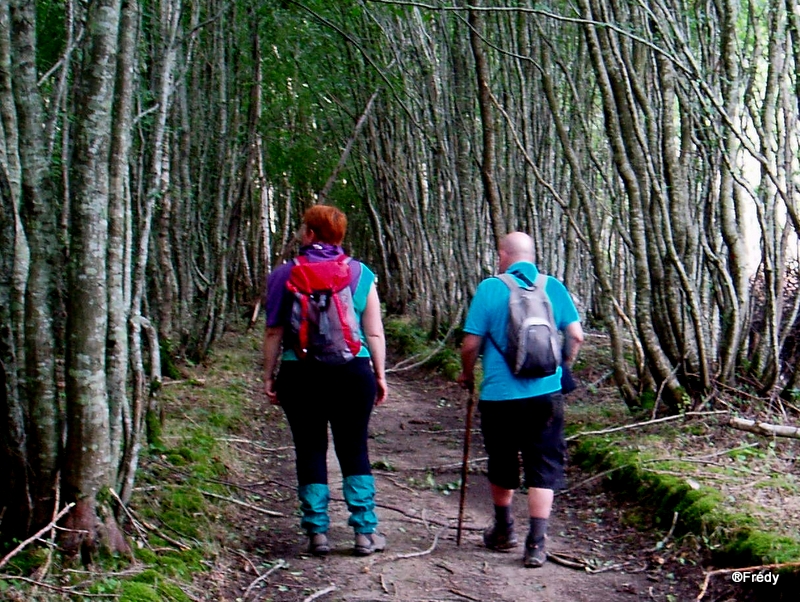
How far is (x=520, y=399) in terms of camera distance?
429 cm

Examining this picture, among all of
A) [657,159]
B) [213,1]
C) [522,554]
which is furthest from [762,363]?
[213,1]

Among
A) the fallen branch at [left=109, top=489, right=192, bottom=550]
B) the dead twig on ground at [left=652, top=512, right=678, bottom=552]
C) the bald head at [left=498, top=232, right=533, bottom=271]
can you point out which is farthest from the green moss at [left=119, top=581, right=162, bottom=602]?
the dead twig on ground at [left=652, top=512, right=678, bottom=552]

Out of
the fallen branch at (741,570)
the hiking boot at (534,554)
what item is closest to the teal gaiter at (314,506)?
the hiking boot at (534,554)

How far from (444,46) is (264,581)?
981cm

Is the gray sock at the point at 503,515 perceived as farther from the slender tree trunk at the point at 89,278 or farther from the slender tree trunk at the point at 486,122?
the slender tree trunk at the point at 486,122

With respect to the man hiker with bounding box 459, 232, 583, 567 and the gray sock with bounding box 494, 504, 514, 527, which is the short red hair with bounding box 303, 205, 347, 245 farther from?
the gray sock with bounding box 494, 504, 514, 527

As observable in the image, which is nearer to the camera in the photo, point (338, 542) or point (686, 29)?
point (338, 542)

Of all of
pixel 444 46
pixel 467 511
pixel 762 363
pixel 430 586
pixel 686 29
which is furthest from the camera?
pixel 444 46

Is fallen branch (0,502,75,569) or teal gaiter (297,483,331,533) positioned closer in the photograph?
fallen branch (0,502,75,569)

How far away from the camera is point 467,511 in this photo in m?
5.41

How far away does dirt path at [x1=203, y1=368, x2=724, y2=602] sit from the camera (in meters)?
4.02

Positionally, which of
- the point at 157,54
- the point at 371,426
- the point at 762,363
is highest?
the point at 157,54

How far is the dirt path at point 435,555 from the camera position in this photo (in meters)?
4.02

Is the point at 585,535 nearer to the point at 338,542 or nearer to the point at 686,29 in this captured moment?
the point at 338,542
